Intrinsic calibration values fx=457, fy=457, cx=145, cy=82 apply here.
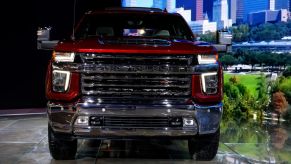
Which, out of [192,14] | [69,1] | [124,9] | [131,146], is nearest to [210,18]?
[192,14]

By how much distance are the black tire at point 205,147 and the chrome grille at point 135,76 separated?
2.21 ft

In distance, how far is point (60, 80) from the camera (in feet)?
14.6

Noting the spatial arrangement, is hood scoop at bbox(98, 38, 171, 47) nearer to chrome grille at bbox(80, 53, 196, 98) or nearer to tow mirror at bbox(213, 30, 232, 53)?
chrome grille at bbox(80, 53, 196, 98)

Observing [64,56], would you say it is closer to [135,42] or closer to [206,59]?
[135,42]

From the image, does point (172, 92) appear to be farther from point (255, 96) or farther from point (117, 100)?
point (255, 96)

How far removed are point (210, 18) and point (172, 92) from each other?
546 centimetres

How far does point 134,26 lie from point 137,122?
5.78 ft

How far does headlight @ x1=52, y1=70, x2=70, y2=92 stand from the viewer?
4.41 metres

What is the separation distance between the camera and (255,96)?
924 cm

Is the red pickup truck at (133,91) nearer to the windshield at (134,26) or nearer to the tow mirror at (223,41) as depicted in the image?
the tow mirror at (223,41)

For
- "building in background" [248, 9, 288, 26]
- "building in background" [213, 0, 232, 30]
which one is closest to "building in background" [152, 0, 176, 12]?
"building in background" [213, 0, 232, 30]

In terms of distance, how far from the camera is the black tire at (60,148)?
4828 mm

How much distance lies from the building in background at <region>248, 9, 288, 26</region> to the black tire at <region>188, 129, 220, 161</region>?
4.83 meters

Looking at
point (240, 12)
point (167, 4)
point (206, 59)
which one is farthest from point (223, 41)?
point (167, 4)
